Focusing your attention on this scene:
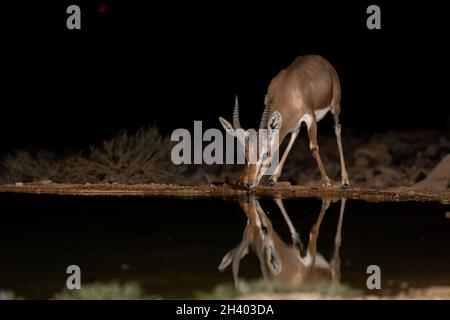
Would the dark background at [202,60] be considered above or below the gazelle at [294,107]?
above

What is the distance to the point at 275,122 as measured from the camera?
50.6 ft

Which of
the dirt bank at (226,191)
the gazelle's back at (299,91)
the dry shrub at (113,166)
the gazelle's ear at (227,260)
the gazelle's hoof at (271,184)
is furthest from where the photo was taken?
the dry shrub at (113,166)

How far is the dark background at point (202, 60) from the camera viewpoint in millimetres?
28016

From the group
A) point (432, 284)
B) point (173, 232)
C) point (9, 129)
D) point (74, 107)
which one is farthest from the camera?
point (74, 107)

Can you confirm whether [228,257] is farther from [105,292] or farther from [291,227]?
[291,227]

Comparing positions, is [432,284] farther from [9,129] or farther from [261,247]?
[9,129]

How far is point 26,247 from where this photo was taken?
32.5ft

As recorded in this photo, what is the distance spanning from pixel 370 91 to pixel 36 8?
38.1ft

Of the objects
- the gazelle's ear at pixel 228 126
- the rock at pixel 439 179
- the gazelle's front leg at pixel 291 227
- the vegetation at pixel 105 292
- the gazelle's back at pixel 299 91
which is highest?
the gazelle's back at pixel 299 91

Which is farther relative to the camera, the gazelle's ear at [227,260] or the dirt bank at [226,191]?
the dirt bank at [226,191]

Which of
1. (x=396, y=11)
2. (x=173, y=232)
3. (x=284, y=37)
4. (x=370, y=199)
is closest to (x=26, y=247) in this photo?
(x=173, y=232)

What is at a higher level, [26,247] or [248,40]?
[248,40]

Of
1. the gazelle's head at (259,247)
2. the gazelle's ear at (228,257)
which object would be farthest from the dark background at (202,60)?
the gazelle's ear at (228,257)

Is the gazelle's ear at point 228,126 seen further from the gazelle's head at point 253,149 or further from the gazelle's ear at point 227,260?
the gazelle's ear at point 227,260
